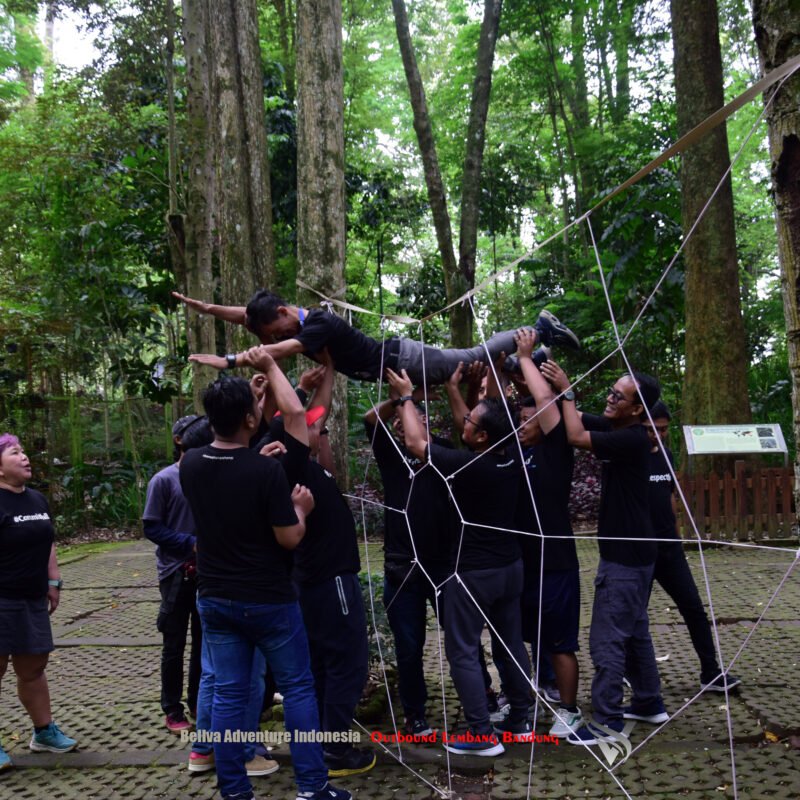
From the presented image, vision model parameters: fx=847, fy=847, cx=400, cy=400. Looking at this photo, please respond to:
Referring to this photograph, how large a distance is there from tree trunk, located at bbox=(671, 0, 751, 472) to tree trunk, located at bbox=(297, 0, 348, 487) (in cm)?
423

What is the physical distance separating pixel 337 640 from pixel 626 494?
1.37 meters

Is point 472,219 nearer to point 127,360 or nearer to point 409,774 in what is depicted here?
point 127,360

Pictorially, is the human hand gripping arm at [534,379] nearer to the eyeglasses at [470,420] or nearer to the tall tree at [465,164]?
the eyeglasses at [470,420]

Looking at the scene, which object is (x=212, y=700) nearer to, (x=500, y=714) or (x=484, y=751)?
(x=484, y=751)

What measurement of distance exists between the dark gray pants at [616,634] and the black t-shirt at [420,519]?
674mm

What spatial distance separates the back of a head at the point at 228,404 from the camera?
2920 millimetres

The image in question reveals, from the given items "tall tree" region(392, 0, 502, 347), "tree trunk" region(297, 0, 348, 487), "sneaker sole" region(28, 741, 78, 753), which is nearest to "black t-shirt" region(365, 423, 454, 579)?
"sneaker sole" region(28, 741, 78, 753)

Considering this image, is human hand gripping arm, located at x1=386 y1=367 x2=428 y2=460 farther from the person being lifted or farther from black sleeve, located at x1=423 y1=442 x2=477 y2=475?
the person being lifted

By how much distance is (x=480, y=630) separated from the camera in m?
3.52

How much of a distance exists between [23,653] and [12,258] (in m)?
12.7

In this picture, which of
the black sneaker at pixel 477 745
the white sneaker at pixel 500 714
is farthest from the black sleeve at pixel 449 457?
the white sneaker at pixel 500 714

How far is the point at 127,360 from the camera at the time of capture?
12680 mm

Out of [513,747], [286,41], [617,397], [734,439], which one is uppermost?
[286,41]

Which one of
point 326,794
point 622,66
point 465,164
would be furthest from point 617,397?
point 622,66
